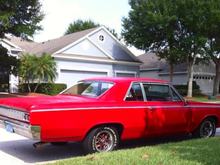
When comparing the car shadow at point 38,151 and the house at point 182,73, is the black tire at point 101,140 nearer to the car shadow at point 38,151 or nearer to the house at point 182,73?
the car shadow at point 38,151

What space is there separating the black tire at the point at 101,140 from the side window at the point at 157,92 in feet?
4.26

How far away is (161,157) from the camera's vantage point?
724 centimetres

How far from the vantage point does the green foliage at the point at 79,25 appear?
222 ft

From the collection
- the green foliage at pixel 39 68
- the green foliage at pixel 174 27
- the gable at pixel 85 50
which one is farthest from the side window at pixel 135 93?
the green foliage at pixel 174 27

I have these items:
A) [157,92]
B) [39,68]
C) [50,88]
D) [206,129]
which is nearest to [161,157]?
[157,92]

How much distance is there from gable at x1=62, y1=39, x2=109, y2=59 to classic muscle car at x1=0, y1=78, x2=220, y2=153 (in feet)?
85.5

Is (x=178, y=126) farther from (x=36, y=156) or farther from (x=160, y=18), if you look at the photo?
(x=160, y=18)

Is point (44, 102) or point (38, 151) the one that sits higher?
point (44, 102)

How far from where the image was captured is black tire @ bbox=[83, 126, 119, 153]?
27.0 ft

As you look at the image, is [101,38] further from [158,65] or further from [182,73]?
[158,65]

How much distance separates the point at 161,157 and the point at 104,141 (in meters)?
1.61

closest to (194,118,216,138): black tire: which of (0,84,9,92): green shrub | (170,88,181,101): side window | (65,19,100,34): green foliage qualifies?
(170,88,181,101): side window

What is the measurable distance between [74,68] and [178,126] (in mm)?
26213

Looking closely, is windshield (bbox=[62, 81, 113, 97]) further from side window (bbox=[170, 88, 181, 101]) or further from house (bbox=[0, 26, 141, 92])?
house (bbox=[0, 26, 141, 92])
